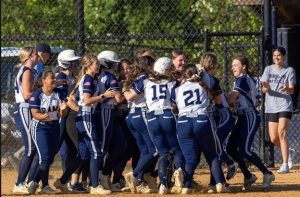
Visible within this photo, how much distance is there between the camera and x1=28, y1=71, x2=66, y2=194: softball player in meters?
10.6

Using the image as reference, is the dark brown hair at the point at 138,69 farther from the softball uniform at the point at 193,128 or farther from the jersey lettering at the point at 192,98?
the jersey lettering at the point at 192,98

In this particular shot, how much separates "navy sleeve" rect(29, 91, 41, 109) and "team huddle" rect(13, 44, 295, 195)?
0.01 metres

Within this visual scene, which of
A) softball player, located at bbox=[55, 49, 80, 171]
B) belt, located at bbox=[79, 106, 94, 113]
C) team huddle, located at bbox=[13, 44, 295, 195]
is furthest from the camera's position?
softball player, located at bbox=[55, 49, 80, 171]

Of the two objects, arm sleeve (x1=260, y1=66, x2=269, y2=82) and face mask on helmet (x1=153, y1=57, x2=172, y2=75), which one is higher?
face mask on helmet (x1=153, y1=57, x2=172, y2=75)

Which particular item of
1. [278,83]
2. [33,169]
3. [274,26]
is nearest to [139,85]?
[33,169]

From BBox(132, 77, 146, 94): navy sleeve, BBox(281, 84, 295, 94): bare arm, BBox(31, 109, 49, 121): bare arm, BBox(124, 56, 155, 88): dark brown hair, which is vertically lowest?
BBox(31, 109, 49, 121): bare arm

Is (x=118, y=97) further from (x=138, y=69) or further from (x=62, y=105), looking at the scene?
(x=62, y=105)

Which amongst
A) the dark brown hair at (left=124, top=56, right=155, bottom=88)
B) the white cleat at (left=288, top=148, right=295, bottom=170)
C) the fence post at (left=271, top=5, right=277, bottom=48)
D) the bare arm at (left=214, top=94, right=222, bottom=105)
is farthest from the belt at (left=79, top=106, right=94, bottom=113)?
the fence post at (left=271, top=5, right=277, bottom=48)

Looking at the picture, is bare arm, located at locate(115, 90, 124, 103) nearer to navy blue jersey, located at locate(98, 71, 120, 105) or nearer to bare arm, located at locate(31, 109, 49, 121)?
navy blue jersey, located at locate(98, 71, 120, 105)

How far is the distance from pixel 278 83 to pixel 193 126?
11.1 feet

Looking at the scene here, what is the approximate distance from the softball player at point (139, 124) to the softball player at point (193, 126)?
523 millimetres

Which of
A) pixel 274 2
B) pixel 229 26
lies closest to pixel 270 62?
pixel 274 2

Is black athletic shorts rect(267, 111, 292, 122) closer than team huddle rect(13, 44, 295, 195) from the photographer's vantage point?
No

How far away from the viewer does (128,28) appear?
2011 centimetres
